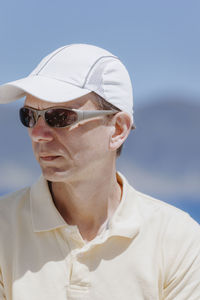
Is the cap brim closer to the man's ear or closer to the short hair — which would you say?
the short hair

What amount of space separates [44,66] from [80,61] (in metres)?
0.13

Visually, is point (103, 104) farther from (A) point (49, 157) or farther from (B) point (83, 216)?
(B) point (83, 216)

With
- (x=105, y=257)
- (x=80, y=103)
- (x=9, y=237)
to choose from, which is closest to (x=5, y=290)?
(x=9, y=237)

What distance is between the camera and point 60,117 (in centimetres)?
222

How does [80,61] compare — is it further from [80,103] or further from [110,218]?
[110,218]

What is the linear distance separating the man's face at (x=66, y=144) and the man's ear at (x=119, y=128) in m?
0.09

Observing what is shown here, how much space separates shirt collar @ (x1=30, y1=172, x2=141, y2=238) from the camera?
7.75ft

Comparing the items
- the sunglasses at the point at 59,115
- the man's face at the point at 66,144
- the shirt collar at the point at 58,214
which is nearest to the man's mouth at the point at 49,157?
the man's face at the point at 66,144

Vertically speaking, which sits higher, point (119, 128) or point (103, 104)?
point (103, 104)

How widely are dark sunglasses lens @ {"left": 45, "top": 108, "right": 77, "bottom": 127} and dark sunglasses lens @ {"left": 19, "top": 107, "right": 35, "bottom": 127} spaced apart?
0.24ft

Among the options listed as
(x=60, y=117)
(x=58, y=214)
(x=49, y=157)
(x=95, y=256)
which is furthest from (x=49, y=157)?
(x=95, y=256)

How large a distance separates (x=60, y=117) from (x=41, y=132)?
93 mm

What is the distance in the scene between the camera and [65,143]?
7.39 feet

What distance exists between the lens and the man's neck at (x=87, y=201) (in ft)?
7.78
